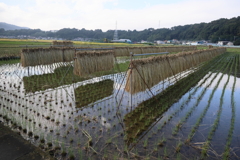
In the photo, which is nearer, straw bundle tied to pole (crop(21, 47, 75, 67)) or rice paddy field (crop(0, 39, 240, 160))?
rice paddy field (crop(0, 39, 240, 160))

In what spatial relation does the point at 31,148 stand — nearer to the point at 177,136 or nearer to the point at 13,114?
the point at 13,114

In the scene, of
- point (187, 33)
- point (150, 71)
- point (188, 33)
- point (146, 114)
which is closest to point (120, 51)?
point (150, 71)

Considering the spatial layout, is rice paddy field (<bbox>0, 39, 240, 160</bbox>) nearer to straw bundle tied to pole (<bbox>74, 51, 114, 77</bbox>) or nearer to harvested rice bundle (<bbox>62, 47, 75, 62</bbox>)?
straw bundle tied to pole (<bbox>74, 51, 114, 77</bbox>)

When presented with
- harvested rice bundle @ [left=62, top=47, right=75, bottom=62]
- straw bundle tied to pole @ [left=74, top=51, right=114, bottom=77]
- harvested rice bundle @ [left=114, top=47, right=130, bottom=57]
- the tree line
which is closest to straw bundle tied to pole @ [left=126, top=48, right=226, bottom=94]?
straw bundle tied to pole @ [left=74, top=51, right=114, bottom=77]

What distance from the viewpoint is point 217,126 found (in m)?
6.50

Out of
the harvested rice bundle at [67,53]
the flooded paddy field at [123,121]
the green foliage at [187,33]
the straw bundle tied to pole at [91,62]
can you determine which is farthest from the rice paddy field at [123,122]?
the green foliage at [187,33]

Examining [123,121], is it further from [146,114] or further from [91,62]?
[91,62]

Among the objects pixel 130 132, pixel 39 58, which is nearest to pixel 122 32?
pixel 39 58

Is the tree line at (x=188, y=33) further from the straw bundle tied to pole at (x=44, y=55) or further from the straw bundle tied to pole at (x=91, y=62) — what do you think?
the straw bundle tied to pole at (x=91, y=62)

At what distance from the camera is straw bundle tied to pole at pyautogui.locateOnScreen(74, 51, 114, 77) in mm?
11750

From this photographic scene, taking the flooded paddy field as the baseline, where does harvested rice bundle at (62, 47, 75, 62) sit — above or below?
above

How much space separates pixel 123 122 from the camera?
6637mm

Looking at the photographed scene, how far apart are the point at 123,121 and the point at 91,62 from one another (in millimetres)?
6971

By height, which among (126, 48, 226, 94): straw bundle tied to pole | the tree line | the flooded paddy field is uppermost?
the tree line
